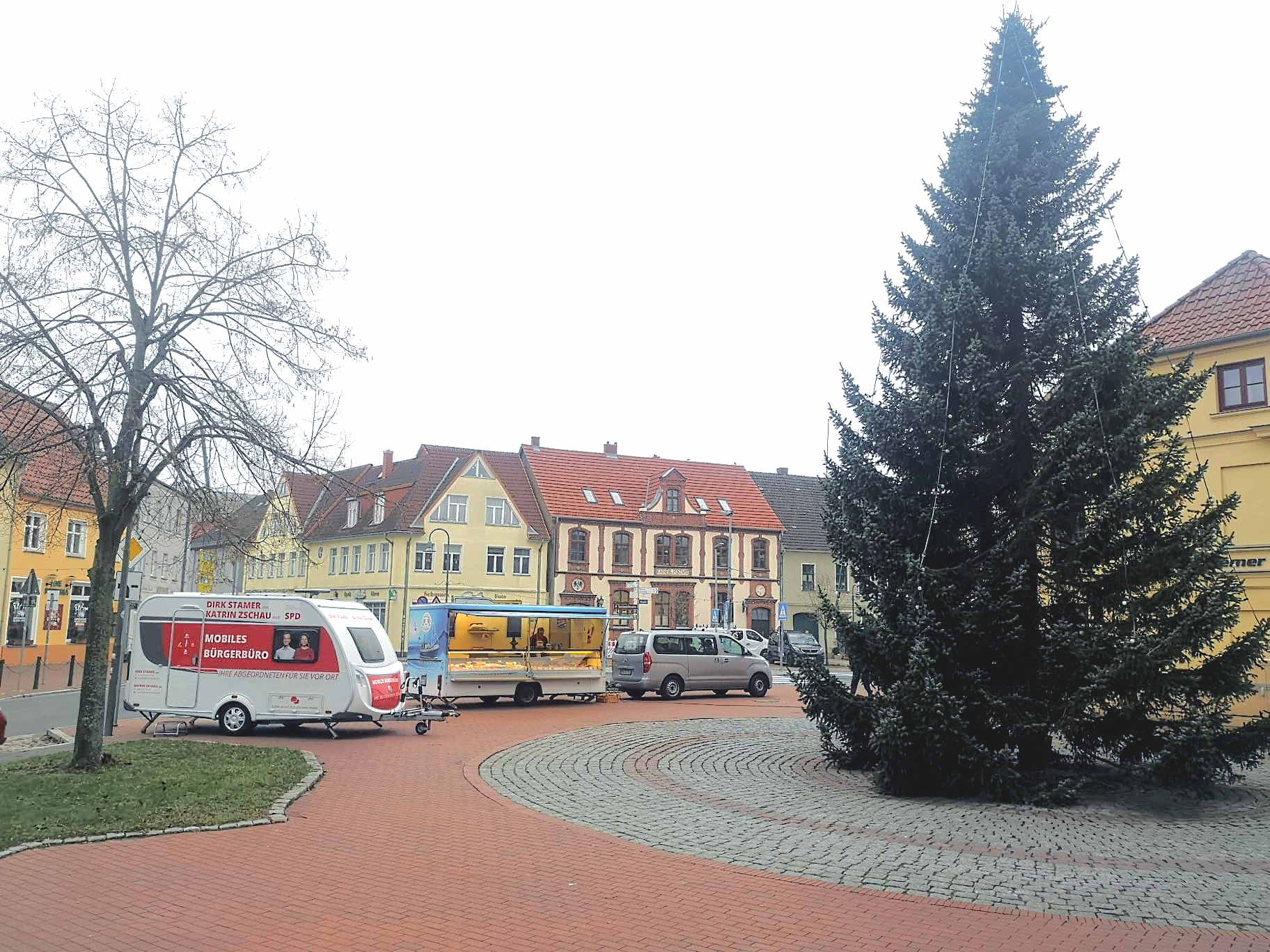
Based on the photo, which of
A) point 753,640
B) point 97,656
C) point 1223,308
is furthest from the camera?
point 753,640

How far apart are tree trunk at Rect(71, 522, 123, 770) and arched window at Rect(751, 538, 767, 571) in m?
50.9

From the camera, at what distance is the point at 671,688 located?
28734 millimetres

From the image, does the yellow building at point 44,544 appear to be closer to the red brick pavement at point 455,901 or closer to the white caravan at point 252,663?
the white caravan at point 252,663

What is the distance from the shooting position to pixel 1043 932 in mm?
6949

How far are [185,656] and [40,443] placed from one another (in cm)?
680

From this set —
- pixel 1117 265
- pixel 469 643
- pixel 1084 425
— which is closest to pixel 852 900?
pixel 1084 425

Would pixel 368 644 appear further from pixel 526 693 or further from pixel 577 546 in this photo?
pixel 577 546

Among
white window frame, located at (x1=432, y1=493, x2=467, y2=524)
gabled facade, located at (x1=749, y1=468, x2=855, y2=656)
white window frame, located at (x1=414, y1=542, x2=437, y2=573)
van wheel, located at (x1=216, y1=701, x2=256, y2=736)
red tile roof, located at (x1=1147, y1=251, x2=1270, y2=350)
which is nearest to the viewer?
van wheel, located at (x1=216, y1=701, x2=256, y2=736)

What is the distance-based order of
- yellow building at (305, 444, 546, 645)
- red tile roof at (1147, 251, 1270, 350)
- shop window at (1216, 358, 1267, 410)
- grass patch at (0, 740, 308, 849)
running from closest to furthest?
grass patch at (0, 740, 308, 849)
shop window at (1216, 358, 1267, 410)
red tile roof at (1147, 251, 1270, 350)
yellow building at (305, 444, 546, 645)

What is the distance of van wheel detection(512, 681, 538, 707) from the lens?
85.0ft

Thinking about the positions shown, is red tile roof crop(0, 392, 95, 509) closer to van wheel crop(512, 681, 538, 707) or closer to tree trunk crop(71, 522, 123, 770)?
tree trunk crop(71, 522, 123, 770)

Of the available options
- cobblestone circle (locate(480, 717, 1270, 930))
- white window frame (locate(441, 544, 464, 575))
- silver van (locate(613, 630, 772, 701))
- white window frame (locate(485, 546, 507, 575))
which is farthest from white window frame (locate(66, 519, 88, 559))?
cobblestone circle (locate(480, 717, 1270, 930))

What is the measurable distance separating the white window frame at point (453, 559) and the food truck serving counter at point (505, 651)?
97.3ft

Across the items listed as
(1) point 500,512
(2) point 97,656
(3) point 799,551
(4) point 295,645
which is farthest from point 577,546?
(2) point 97,656
